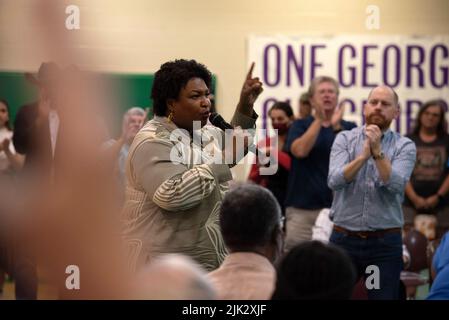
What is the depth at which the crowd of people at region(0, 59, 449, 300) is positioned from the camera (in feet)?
9.23

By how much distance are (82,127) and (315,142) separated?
1.53 m

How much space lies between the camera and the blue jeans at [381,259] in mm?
4875

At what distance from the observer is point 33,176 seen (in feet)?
19.8

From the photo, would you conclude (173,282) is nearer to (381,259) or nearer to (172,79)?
(172,79)

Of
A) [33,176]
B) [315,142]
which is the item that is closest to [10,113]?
[33,176]

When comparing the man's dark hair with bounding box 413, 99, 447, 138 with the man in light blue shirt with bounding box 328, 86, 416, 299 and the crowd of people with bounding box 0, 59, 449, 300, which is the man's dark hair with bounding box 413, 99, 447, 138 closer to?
the crowd of people with bounding box 0, 59, 449, 300

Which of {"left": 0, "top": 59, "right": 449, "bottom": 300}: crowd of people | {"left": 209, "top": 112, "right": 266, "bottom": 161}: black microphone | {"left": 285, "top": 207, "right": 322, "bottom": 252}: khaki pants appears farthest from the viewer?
{"left": 285, "top": 207, "right": 322, "bottom": 252}: khaki pants

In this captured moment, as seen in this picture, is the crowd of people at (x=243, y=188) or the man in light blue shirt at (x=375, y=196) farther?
the man in light blue shirt at (x=375, y=196)

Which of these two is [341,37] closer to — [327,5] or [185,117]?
[327,5]

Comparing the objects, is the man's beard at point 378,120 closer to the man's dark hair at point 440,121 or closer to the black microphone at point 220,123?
the black microphone at point 220,123

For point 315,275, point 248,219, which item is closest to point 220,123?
point 248,219

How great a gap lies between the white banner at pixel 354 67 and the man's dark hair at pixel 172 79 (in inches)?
162

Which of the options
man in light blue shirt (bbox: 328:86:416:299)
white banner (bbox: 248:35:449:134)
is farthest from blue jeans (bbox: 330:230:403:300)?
white banner (bbox: 248:35:449:134)

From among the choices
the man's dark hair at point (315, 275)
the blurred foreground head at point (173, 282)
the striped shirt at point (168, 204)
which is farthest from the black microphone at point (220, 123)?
the blurred foreground head at point (173, 282)
